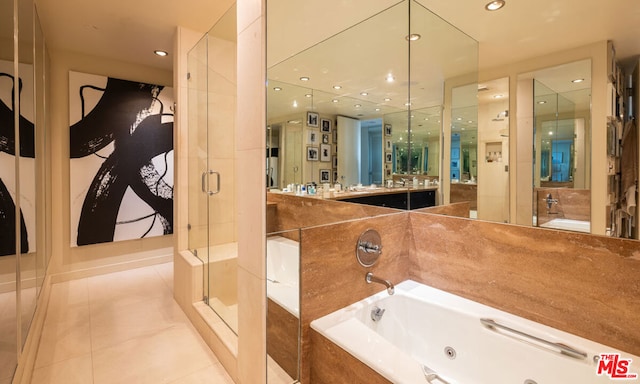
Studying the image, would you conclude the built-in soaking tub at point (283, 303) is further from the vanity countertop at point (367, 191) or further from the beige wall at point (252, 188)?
the vanity countertop at point (367, 191)

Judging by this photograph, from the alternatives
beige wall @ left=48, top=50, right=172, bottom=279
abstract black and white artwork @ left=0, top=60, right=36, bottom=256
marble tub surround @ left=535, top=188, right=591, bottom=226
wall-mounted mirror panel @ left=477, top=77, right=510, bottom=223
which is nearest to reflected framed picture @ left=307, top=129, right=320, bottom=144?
wall-mounted mirror panel @ left=477, top=77, right=510, bottom=223

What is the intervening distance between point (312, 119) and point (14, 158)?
1722mm

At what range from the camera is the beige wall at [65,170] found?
3361 mm

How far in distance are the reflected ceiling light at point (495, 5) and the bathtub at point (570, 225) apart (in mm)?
1125

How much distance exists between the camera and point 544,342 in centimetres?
133

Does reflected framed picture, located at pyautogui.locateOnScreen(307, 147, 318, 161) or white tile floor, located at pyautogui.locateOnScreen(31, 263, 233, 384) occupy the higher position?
reflected framed picture, located at pyautogui.locateOnScreen(307, 147, 318, 161)

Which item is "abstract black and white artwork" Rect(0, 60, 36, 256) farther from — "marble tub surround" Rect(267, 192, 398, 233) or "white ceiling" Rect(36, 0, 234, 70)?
"marble tub surround" Rect(267, 192, 398, 233)

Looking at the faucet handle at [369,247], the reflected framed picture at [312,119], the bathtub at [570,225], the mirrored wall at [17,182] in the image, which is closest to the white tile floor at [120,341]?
the mirrored wall at [17,182]

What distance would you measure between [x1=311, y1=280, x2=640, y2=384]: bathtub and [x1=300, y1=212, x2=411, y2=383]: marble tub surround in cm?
6

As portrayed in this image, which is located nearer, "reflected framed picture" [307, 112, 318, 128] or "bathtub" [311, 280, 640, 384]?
"bathtub" [311, 280, 640, 384]

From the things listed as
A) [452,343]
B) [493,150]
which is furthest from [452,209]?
[452,343]

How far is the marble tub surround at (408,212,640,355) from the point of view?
122 cm

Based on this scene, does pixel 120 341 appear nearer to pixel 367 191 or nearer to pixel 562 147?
pixel 367 191

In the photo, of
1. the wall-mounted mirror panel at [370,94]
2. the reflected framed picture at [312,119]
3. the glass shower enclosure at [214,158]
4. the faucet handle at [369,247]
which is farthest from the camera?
the glass shower enclosure at [214,158]
